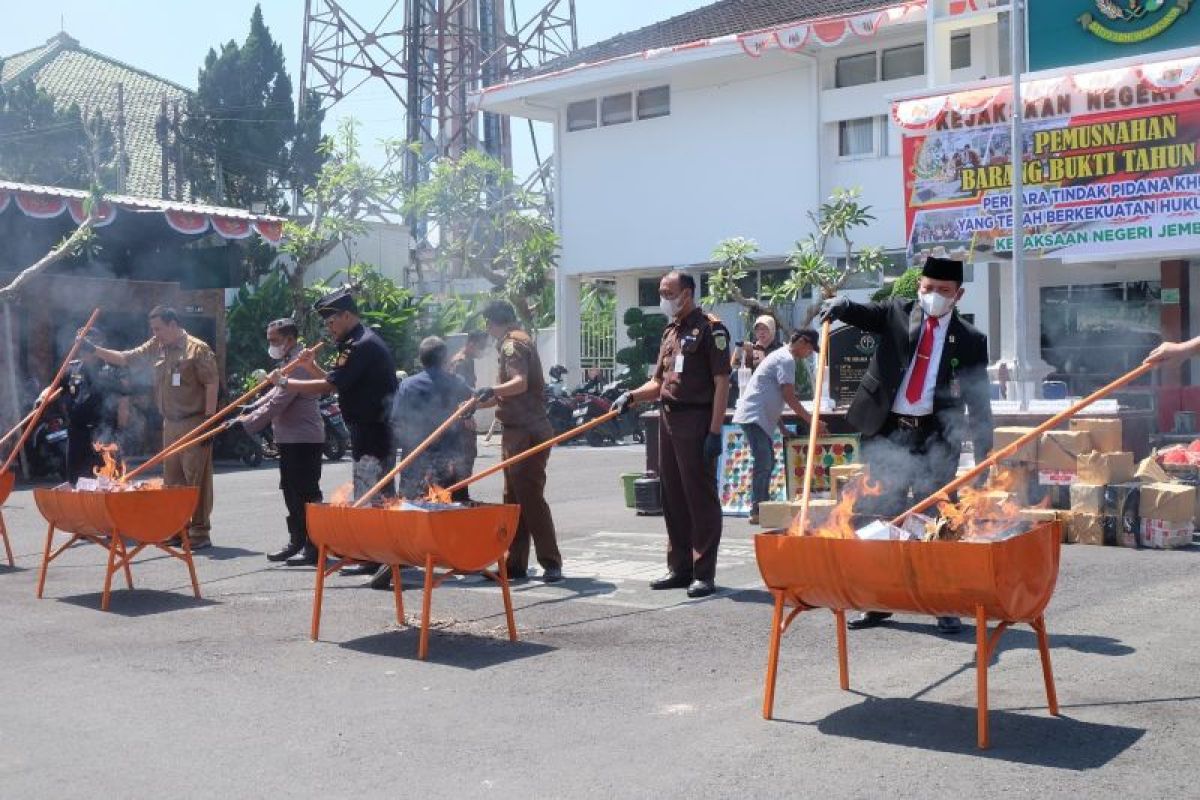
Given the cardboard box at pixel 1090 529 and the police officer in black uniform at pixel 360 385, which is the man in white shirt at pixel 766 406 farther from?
the police officer in black uniform at pixel 360 385

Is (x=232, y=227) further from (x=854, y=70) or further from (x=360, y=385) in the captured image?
(x=854, y=70)

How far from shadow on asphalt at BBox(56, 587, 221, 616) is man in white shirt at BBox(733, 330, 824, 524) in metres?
4.97

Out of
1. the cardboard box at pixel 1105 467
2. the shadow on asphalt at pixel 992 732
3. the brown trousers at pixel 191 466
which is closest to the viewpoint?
the shadow on asphalt at pixel 992 732

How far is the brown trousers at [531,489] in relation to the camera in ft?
29.8

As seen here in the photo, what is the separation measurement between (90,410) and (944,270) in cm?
802

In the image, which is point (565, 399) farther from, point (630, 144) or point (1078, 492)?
point (1078, 492)

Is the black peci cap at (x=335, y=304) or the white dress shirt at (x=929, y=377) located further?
the black peci cap at (x=335, y=304)

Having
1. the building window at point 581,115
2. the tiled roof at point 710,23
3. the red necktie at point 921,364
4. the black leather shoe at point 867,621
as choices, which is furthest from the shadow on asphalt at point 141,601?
the building window at point 581,115

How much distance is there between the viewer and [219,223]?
67.2ft

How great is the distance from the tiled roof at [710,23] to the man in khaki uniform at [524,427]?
2012 cm

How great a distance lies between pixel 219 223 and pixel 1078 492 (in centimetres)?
1393

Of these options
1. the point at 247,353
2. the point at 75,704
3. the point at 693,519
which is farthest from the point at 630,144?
the point at 75,704

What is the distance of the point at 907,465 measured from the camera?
262 inches

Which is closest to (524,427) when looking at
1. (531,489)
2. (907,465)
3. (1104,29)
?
(531,489)
